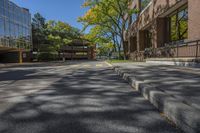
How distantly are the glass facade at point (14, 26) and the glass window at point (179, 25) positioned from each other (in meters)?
24.6

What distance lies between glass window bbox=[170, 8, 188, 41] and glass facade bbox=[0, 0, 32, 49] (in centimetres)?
2461

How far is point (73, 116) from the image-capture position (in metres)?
4.07

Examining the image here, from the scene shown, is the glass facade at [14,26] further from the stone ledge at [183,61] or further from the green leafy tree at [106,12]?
the stone ledge at [183,61]

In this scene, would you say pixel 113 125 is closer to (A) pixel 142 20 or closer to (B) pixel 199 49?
(B) pixel 199 49

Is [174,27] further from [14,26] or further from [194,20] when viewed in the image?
[14,26]

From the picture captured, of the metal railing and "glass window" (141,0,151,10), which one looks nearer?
the metal railing

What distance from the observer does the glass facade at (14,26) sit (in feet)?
119

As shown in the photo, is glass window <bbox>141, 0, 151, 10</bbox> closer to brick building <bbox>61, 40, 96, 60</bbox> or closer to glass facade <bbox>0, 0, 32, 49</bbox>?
glass facade <bbox>0, 0, 32, 49</bbox>

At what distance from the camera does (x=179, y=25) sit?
17984mm

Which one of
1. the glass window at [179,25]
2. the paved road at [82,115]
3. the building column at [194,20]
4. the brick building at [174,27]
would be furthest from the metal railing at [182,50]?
the paved road at [82,115]

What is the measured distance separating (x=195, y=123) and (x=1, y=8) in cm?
3753

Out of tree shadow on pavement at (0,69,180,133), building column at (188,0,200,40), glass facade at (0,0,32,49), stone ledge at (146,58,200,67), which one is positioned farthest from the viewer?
glass facade at (0,0,32,49)

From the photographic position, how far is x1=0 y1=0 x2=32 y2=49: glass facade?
36.2 m

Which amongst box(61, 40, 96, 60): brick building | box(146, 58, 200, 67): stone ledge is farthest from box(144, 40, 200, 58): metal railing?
box(61, 40, 96, 60): brick building
